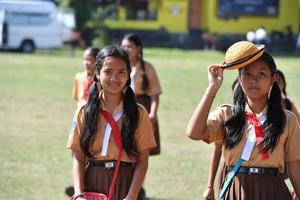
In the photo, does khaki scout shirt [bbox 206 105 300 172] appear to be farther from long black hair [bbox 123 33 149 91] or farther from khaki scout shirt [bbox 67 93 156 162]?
long black hair [bbox 123 33 149 91]

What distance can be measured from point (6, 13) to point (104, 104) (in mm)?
32393

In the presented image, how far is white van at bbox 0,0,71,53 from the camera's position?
36562 millimetres

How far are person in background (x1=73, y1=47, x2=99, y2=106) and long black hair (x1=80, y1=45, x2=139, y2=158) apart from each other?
2.66 meters

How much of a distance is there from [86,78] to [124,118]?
3.10m

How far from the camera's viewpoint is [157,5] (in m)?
46.5

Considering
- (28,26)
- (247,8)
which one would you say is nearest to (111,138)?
(28,26)

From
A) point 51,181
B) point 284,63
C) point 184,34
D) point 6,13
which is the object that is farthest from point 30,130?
point 184,34

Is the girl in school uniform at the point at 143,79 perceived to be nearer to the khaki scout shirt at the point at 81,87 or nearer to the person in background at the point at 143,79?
the person in background at the point at 143,79

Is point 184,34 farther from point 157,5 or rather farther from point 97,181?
point 97,181

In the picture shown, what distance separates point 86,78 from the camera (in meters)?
7.93

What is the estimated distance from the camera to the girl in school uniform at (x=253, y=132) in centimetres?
446

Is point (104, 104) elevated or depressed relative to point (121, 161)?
elevated

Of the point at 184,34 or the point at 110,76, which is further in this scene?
the point at 184,34

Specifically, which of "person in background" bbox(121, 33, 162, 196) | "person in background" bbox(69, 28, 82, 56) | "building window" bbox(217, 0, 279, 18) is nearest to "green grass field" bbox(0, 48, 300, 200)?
"person in background" bbox(121, 33, 162, 196)
